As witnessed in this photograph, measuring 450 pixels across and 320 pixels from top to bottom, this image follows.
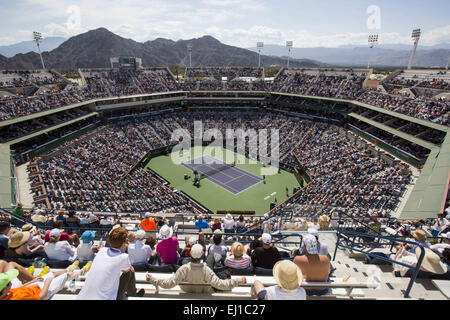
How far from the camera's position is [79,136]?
3206 cm

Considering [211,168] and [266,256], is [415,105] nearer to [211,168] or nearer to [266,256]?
[211,168]

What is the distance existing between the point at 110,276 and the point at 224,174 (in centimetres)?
2791

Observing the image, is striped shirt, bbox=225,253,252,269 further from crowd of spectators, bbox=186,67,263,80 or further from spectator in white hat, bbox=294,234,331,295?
crowd of spectators, bbox=186,67,263,80

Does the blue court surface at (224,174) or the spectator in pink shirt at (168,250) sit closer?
the spectator in pink shirt at (168,250)

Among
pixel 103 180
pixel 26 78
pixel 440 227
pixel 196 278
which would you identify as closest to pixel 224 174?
pixel 103 180

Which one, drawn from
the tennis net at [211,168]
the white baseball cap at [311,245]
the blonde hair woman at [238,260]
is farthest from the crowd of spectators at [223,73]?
the white baseball cap at [311,245]

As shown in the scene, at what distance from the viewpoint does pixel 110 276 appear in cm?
332

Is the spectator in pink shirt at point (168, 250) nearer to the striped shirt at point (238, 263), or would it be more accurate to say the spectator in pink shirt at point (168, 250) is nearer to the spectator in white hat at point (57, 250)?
the striped shirt at point (238, 263)

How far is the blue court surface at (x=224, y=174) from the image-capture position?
28422 mm

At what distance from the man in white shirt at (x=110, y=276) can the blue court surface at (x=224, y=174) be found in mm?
23415

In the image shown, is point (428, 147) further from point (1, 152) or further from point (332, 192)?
point (1, 152)

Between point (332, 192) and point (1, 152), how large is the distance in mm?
29897

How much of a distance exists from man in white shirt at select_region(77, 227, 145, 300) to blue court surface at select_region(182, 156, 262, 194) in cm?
2342

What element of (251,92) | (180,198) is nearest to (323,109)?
(251,92)
